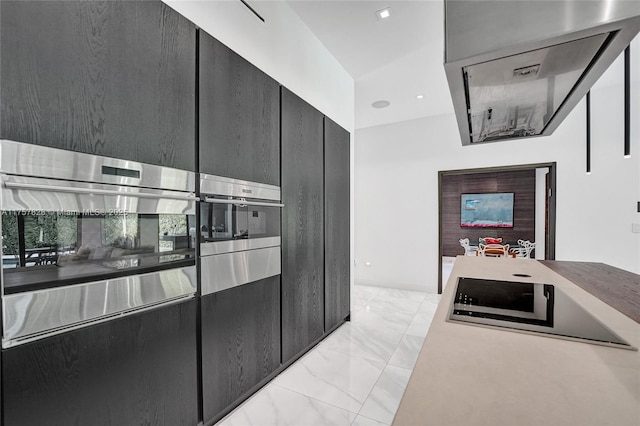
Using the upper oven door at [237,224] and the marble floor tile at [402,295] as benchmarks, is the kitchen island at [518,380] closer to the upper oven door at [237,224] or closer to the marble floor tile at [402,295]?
the upper oven door at [237,224]

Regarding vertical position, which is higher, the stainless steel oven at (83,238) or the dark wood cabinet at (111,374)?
the stainless steel oven at (83,238)

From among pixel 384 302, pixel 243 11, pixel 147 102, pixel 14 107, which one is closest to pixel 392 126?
pixel 384 302

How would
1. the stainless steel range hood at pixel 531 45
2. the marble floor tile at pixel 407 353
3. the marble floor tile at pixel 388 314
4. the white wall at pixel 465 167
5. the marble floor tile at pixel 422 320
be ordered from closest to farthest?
the stainless steel range hood at pixel 531 45
the marble floor tile at pixel 407 353
the marble floor tile at pixel 422 320
the marble floor tile at pixel 388 314
the white wall at pixel 465 167

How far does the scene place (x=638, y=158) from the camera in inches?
143

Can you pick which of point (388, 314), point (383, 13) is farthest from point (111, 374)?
point (388, 314)

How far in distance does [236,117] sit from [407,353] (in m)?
2.48

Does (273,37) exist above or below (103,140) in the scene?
above

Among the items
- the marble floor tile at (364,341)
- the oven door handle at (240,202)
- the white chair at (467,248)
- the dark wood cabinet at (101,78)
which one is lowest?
the marble floor tile at (364,341)

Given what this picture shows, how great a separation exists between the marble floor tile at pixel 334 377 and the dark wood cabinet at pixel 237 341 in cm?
21

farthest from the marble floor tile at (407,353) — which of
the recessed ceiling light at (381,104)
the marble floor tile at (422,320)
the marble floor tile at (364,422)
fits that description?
the recessed ceiling light at (381,104)

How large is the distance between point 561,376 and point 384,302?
153 inches

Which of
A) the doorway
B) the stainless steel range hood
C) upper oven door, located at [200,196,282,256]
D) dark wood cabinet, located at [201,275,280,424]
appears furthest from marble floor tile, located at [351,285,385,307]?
the doorway

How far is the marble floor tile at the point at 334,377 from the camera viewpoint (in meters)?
2.06

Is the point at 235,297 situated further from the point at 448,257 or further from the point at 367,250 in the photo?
the point at 448,257
